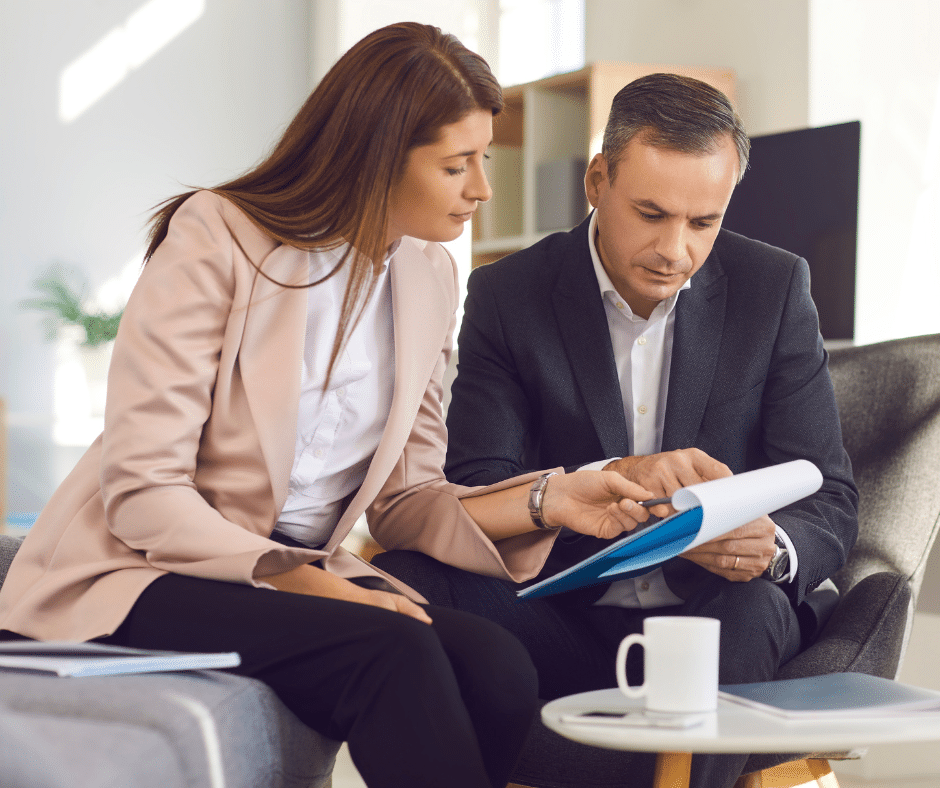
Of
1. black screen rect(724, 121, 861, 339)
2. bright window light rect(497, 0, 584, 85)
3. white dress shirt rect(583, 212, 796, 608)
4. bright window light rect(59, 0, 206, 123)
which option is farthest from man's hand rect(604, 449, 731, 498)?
bright window light rect(59, 0, 206, 123)

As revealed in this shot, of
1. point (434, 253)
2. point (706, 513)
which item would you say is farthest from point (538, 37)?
point (706, 513)

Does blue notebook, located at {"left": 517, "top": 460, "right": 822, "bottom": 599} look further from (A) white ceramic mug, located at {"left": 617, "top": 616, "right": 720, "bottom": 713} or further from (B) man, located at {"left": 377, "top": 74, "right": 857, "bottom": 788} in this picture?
(B) man, located at {"left": 377, "top": 74, "right": 857, "bottom": 788}

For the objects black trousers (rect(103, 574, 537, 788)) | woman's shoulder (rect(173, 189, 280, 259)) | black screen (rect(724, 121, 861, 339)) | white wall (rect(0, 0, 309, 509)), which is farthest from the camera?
white wall (rect(0, 0, 309, 509))

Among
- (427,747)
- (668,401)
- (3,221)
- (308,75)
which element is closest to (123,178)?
(3,221)

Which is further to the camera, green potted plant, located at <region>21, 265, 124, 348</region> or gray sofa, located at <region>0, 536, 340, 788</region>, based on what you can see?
green potted plant, located at <region>21, 265, 124, 348</region>

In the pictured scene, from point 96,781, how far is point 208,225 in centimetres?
60

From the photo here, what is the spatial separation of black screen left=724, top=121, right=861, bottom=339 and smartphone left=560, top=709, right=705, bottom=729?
1908mm

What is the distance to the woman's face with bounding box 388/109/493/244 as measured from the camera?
120 centimetres

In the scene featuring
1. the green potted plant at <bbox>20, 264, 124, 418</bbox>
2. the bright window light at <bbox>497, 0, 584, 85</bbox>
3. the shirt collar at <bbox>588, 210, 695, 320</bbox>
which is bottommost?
the green potted plant at <bbox>20, 264, 124, 418</bbox>

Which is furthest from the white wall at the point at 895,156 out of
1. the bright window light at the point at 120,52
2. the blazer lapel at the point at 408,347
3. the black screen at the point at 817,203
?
the bright window light at the point at 120,52

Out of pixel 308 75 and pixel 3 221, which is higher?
pixel 308 75

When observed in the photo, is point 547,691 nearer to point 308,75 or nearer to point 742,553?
point 742,553

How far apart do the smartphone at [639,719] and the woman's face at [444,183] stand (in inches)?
23.4

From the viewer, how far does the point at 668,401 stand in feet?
4.86
